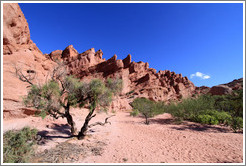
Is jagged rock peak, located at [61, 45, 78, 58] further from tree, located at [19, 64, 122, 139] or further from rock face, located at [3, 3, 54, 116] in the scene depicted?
tree, located at [19, 64, 122, 139]

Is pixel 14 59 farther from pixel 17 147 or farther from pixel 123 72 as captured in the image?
pixel 123 72

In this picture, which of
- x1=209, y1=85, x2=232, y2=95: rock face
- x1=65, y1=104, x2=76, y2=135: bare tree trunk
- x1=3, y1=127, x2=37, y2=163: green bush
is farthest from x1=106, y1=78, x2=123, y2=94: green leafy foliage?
x1=209, y1=85, x2=232, y2=95: rock face

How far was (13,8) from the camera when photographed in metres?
18.5

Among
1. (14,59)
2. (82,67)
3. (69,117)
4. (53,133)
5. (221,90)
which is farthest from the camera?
(82,67)

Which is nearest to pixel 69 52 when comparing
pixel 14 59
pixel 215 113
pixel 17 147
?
pixel 14 59

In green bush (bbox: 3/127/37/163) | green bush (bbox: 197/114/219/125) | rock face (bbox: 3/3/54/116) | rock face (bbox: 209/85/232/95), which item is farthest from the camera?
rock face (bbox: 209/85/232/95)

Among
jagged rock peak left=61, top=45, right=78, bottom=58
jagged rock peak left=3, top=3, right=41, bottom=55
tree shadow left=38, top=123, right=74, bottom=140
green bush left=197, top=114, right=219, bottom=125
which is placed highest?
jagged rock peak left=61, top=45, right=78, bottom=58

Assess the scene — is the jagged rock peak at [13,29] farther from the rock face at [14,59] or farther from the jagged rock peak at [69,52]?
the jagged rock peak at [69,52]

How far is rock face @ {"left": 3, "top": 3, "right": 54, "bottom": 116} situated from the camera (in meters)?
10.5

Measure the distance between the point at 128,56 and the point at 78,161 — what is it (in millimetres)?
55261

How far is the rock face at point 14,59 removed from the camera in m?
10.5

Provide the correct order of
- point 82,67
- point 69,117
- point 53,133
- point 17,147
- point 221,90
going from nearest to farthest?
point 17,147 < point 69,117 < point 53,133 < point 221,90 < point 82,67

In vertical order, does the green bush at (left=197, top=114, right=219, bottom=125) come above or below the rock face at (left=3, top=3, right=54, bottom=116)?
below

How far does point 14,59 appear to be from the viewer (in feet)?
51.4
